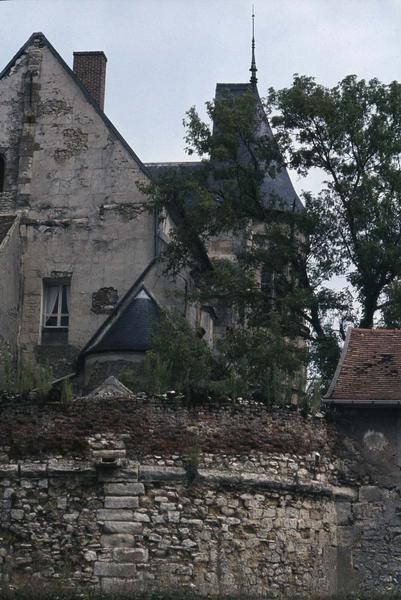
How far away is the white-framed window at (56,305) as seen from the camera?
29.5m

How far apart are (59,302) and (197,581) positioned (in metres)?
11.1

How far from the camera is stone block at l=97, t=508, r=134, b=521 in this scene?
2027 centimetres

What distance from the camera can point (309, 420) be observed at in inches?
864

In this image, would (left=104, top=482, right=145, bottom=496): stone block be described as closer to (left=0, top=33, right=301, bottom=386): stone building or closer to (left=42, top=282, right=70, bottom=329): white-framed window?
(left=0, top=33, right=301, bottom=386): stone building

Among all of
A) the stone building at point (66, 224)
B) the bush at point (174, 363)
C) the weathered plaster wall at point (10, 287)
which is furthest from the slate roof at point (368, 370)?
the weathered plaster wall at point (10, 287)

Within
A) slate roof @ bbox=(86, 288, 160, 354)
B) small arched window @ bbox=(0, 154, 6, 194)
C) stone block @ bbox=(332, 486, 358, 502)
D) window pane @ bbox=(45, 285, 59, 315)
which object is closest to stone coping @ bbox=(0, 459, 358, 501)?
stone block @ bbox=(332, 486, 358, 502)

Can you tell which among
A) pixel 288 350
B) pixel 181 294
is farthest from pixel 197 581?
pixel 181 294

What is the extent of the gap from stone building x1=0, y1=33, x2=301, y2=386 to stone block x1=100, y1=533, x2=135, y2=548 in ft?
28.0

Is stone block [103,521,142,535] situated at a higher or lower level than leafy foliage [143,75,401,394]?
lower

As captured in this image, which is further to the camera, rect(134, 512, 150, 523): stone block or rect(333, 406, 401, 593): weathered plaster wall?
rect(333, 406, 401, 593): weathered plaster wall

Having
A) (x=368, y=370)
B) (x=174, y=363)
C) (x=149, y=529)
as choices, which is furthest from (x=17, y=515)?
(x=368, y=370)

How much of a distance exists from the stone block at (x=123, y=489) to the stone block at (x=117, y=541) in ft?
A: 2.15

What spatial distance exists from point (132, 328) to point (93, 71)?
8.06 meters

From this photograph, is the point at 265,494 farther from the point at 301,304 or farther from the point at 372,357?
the point at 301,304
